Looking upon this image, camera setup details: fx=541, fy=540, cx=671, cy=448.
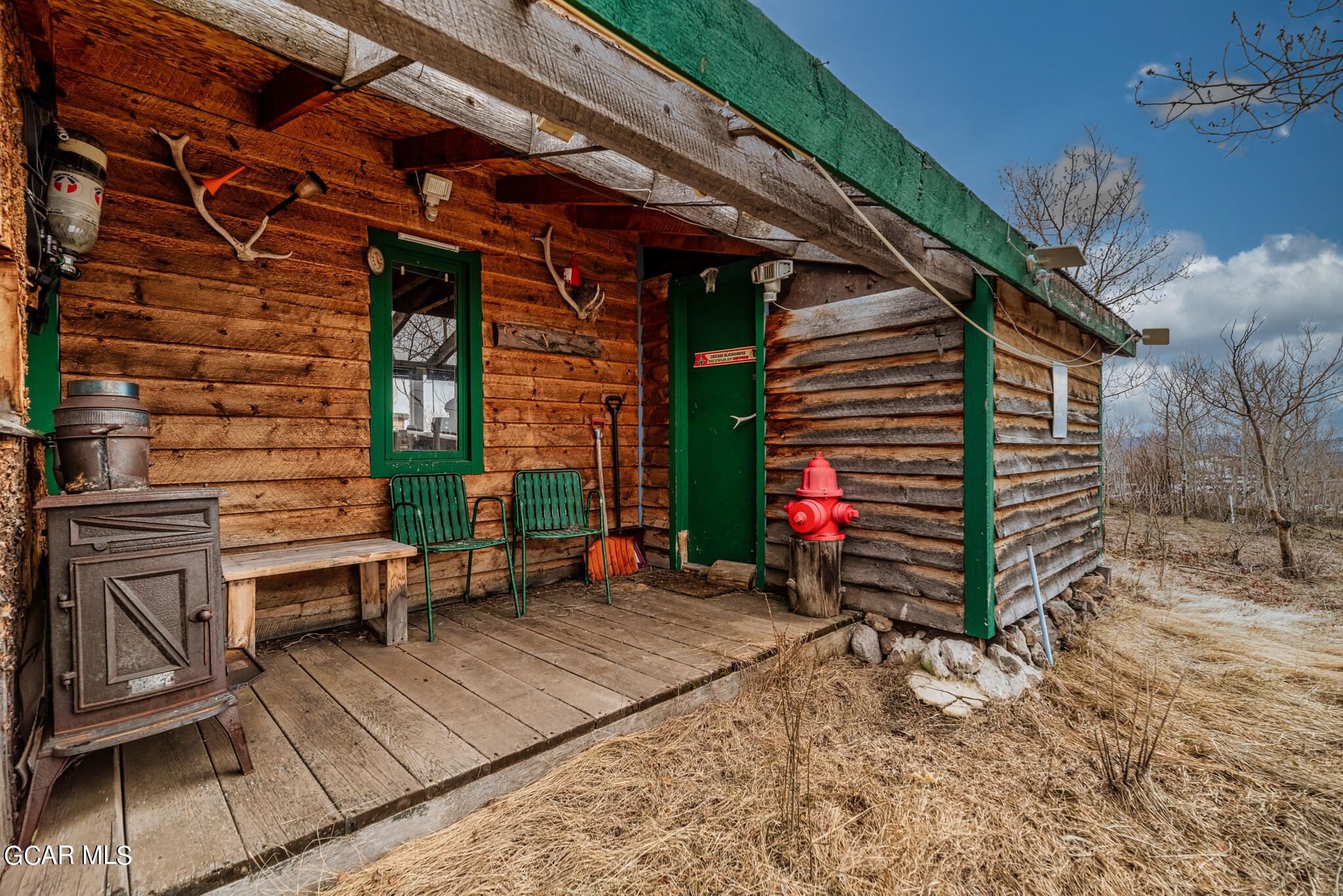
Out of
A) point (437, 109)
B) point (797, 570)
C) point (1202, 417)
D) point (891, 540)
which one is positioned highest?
point (437, 109)

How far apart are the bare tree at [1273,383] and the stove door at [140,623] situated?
881 centimetres

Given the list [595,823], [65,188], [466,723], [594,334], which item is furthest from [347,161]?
[595,823]

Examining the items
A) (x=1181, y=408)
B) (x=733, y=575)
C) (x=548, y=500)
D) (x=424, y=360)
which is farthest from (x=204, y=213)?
(x=1181, y=408)

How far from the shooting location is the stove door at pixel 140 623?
152 centimetres

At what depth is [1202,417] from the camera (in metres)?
8.29

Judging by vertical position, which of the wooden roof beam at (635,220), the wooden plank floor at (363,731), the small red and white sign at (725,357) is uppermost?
the wooden roof beam at (635,220)

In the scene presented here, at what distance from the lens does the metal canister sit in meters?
1.61

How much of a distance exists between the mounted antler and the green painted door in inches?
26.4

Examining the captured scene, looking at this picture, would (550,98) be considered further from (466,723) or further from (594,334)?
(594,334)

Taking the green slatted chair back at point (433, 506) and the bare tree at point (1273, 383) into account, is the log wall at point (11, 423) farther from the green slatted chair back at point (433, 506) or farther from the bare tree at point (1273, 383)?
the bare tree at point (1273, 383)

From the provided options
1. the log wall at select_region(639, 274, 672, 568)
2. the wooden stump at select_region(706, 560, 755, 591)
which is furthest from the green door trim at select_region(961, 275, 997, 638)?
the log wall at select_region(639, 274, 672, 568)

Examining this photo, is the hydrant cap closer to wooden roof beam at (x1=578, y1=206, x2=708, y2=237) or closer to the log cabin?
the log cabin

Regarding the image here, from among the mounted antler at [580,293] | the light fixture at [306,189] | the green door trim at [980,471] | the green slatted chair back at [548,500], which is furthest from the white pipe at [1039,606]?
the light fixture at [306,189]

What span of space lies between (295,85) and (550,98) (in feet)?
6.65
